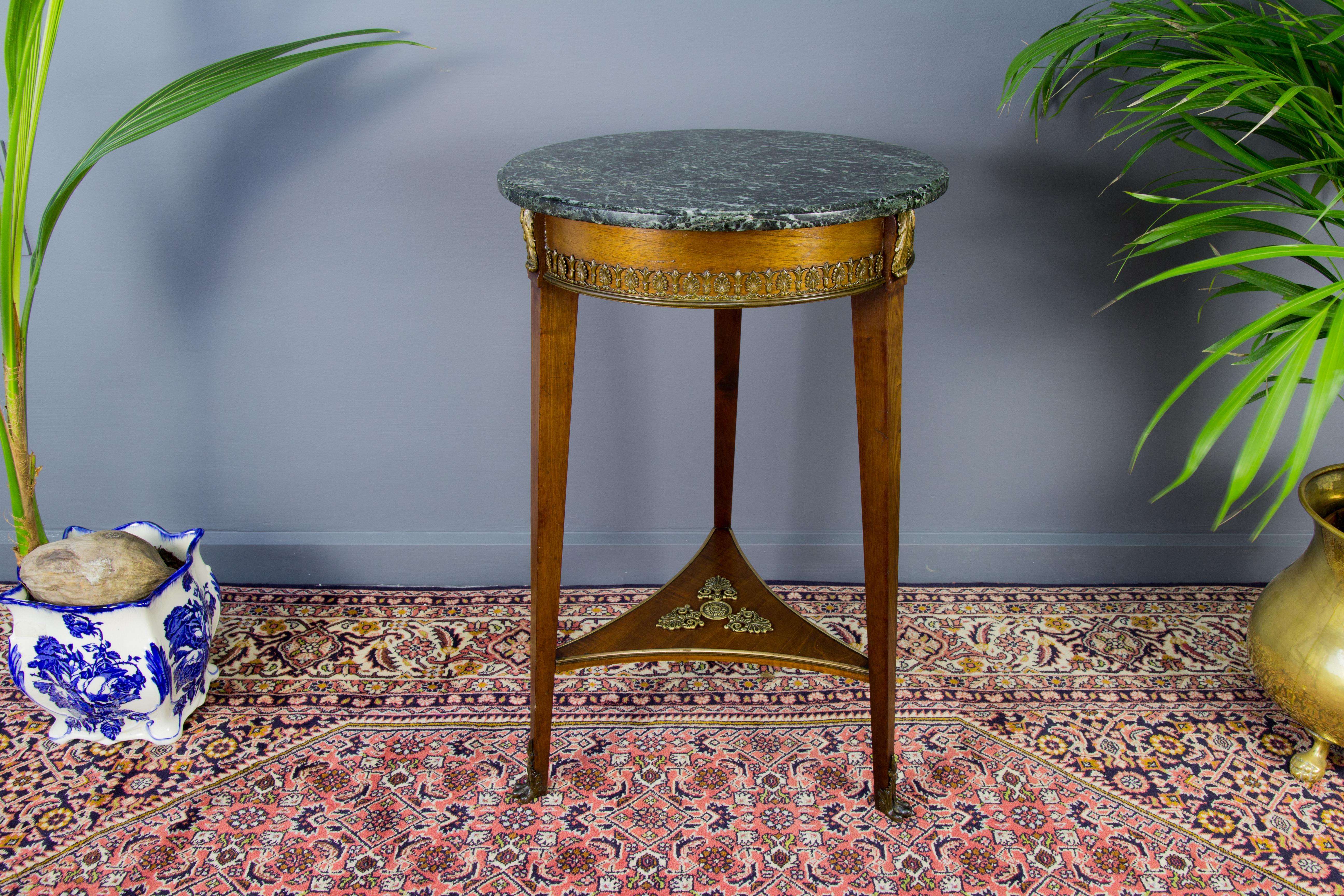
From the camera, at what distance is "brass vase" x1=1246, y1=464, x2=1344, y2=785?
5.29 feet

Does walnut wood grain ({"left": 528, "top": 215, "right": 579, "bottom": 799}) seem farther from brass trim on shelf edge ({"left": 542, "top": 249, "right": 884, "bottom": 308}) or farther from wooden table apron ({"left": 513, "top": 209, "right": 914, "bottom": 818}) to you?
brass trim on shelf edge ({"left": 542, "top": 249, "right": 884, "bottom": 308})

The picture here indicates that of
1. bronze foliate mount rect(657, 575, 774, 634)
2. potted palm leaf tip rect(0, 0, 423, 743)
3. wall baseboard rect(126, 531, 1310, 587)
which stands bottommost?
wall baseboard rect(126, 531, 1310, 587)

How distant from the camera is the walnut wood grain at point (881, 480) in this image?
1.39 meters

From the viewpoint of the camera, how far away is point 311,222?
203 centimetres

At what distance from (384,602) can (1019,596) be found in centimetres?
155

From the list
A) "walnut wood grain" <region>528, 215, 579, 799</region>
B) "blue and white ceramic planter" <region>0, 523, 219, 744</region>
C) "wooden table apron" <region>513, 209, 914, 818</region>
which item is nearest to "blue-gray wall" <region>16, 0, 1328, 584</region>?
"wooden table apron" <region>513, 209, 914, 818</region>

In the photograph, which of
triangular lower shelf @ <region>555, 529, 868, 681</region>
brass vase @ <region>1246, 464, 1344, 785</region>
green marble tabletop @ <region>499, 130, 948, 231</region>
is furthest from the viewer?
triangular lower shelf @ <region>555, 529, 868, 681</region>

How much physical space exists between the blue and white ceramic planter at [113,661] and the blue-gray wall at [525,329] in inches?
20.7

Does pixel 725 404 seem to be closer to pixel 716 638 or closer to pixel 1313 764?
pixel 716 638

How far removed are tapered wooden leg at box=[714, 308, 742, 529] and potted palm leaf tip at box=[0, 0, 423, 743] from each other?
817mm

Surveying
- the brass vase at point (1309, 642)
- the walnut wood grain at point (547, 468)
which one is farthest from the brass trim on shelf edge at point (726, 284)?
the brass vase at point (1309, 642)

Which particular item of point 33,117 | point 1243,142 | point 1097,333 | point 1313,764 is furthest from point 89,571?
point 1243,142

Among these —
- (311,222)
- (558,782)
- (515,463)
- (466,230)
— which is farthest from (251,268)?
(558,782)

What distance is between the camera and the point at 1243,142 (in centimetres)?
198
